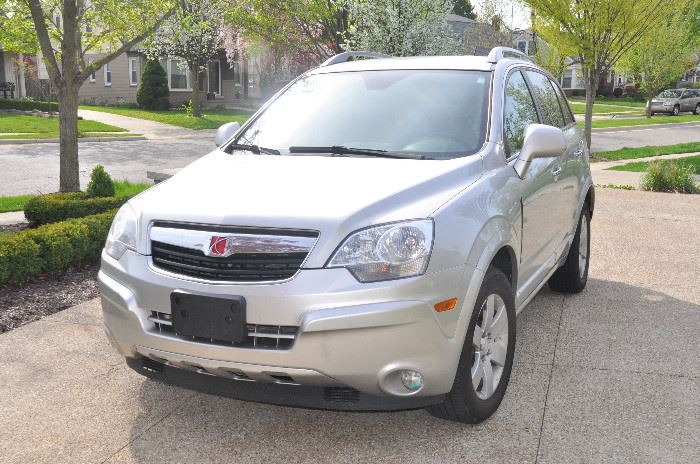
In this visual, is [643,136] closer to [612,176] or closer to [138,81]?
[612,176]

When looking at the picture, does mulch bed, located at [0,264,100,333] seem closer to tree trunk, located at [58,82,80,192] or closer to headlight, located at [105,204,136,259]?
headlight, located at [105,204,136,259]

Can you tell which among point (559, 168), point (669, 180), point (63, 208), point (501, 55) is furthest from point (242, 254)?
point (669, 180)

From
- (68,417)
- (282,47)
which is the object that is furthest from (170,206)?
(282,47)

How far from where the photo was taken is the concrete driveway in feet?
11.3

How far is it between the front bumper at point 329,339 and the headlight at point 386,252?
5 centimetres

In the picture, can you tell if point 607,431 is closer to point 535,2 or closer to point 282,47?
point 535,2

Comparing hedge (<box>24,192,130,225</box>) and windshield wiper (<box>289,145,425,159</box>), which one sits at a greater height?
windshield wiper (<box>289,145,425,159</box>)

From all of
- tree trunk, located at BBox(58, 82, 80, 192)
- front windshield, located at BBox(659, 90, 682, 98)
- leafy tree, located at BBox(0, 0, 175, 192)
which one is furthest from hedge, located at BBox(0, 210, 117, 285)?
front windshield, located at BBox(659, 90, 682, 98)

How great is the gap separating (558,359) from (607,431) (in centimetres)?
103

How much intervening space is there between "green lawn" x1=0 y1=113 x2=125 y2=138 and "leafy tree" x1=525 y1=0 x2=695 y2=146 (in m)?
14.5

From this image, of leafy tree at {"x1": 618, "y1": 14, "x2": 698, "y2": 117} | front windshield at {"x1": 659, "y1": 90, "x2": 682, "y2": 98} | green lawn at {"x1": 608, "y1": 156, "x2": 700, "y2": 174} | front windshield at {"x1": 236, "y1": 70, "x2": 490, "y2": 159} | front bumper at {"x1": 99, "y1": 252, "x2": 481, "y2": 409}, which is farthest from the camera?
front windshield at {"x1": 659, "y1": 90, "x2": 682, "y2": 98}

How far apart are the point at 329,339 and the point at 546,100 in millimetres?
3257

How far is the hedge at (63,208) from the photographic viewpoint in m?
8.30

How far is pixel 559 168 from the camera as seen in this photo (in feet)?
16.8
